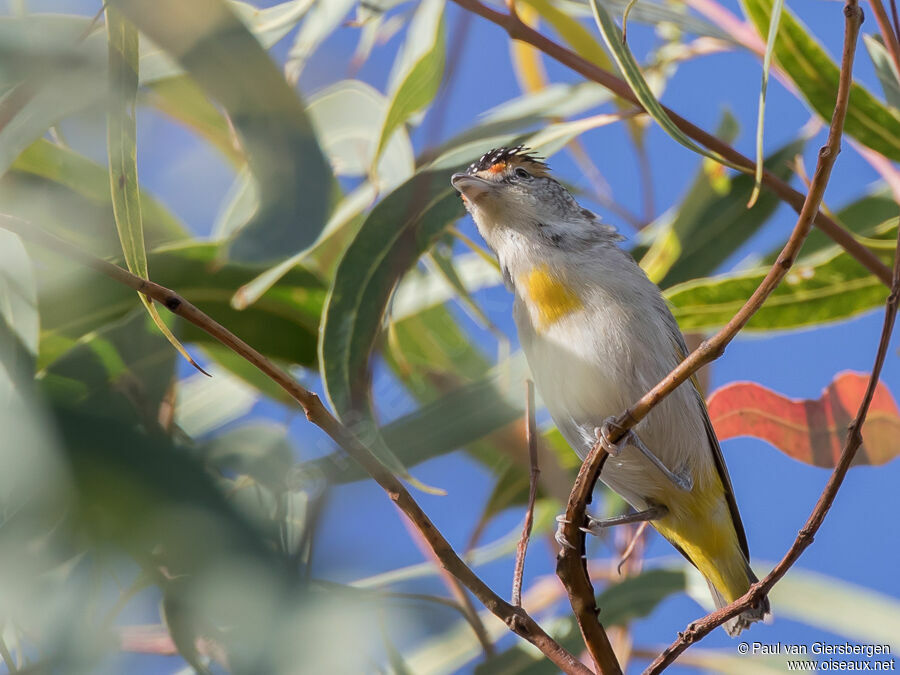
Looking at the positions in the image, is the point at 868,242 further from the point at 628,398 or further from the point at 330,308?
the point at 330,308

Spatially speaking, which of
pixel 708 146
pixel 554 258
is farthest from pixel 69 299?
pixel 708 146

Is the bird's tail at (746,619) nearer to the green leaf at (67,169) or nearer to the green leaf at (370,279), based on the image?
the green leaf at (370,279)

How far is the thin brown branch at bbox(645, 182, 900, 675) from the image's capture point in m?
1.27

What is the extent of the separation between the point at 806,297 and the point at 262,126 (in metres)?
1.40

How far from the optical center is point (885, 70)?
A: 241 centimetres

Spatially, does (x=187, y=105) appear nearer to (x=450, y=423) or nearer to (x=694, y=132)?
(x=450, y=423)

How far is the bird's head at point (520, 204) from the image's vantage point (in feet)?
7.66

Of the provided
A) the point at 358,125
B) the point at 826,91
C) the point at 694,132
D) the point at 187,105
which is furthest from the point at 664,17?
the point at 187,105

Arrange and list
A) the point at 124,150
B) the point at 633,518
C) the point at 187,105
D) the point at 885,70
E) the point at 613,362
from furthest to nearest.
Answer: the point at 187,105
the point at 885,70
the point at 633,518
the point at 613,362
the point at 124,150

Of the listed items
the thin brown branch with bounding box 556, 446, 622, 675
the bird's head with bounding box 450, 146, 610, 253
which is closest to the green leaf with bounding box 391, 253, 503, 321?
the bird's head with bounding box 450, 146, 610, 253

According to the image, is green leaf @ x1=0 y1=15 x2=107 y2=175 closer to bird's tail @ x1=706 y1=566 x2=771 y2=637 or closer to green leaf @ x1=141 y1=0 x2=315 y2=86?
green leaf @ x1=141 y1=0 x2=315 y2=86

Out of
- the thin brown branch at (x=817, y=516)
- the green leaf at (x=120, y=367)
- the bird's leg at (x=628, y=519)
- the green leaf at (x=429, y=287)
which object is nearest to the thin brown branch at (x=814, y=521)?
the thin brown branch at (x=817, y=516)

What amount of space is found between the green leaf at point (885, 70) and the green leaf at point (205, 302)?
60.2 inches

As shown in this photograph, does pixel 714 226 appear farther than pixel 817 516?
Yes
